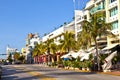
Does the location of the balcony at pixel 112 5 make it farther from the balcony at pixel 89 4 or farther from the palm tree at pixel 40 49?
the palm tree at pixel 40 49

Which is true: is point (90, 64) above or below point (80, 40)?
below

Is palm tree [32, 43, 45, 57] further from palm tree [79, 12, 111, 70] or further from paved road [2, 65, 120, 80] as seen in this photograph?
paved road [2, 65, 120, 80]

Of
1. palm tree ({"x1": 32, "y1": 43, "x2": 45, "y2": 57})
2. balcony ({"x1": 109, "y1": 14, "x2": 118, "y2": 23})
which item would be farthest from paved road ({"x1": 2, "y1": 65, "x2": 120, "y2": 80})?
palm tree ({"x1": 32, "y1": 43, "x2": 45, "y2": 57})

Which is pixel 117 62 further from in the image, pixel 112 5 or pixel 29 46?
pixel 29 46

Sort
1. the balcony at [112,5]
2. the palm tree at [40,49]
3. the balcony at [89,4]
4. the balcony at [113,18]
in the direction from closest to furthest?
the balcony at [113,18] < the balcony at [112,5] < the balcony at [89,4] < the palm tree at [40,49]

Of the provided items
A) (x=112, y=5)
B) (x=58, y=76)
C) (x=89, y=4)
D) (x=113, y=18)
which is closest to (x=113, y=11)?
(x=112, y=5)

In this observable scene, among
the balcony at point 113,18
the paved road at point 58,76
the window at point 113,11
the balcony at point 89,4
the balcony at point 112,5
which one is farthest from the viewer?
the balcony at point 89,4

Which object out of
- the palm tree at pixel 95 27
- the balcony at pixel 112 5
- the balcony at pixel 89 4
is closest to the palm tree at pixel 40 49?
the balcony at pixel 89 4

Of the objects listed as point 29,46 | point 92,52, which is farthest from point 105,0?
point 29,46

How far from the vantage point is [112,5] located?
211 ft

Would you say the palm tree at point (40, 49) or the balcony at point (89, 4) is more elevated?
the balcony at point (89, 4)

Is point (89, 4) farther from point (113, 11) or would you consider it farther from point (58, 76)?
point (58, 76)

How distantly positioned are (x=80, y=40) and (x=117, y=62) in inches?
258

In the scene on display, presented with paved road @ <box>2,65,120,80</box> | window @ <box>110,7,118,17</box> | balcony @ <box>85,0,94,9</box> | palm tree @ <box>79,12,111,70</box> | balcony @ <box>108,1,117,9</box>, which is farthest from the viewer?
balcony @ <box>85,0,94,9</box>
